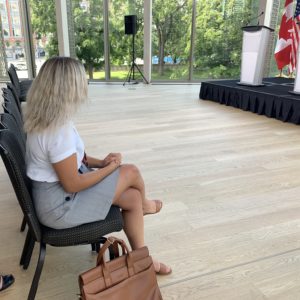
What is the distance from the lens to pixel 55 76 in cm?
131

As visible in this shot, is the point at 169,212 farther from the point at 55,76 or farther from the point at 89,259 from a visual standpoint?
the point at 55,76

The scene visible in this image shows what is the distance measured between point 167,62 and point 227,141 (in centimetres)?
558

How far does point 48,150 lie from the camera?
4.25 feet

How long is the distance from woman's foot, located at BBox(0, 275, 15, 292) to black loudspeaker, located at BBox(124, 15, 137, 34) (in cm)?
736

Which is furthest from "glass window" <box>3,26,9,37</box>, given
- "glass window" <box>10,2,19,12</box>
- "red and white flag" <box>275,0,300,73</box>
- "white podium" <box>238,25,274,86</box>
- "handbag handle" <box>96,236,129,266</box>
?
"handbag handle" <box>96,236,129,266</box>

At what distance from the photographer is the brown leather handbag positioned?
117 centimetres

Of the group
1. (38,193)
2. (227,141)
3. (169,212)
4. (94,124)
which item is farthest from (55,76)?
(94,124)

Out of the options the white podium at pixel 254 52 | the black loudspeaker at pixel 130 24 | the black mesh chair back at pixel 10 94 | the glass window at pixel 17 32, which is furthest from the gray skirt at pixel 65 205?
the glass window at pixel 17 32

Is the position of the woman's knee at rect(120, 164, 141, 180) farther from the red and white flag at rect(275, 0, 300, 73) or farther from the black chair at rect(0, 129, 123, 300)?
the red and white flag at rect(275, 0, 300, 73)

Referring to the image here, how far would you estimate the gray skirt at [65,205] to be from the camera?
1350 millimetres

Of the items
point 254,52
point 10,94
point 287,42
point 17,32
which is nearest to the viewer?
point 10,94

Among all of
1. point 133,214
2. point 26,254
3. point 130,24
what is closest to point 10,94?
point 26,254

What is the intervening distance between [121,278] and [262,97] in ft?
15.6

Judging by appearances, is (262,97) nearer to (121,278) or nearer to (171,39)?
(171,39)
